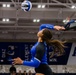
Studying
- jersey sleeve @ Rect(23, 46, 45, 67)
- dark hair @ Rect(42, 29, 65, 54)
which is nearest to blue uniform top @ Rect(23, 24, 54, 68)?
jersey sleeve @ Rect(23, 46, 45, 67)

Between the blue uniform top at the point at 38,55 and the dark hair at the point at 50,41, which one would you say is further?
the dark hair at the point at 50,41

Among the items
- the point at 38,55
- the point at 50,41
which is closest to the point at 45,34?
the point at 50,41

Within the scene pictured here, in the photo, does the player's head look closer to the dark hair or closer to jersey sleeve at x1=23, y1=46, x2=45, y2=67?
the dark hair

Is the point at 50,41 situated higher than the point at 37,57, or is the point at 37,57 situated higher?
the point at 50,41

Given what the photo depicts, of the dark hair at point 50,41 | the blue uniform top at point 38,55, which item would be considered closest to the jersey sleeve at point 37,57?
the blue uniform top at point 38,55

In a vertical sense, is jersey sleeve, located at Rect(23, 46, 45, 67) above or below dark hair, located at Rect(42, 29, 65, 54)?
below

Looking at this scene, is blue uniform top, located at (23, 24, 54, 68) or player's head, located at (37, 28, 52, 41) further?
player's head, located at (37, 28, 52, 41)

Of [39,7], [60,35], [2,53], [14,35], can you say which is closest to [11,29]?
[14,35]

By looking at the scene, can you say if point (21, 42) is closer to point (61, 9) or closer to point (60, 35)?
point (60, 35)

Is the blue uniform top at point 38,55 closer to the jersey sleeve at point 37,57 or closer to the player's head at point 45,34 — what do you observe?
the jersey sleeve at point 37,57

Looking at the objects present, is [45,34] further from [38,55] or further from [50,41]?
[38,55]

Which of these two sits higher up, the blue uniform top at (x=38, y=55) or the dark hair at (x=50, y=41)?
the dark hair at (x=50, y=41)

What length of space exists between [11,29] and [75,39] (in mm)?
4625

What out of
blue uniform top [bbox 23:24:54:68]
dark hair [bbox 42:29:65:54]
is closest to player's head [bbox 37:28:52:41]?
dark hair [bbox 42:29:65:54]
